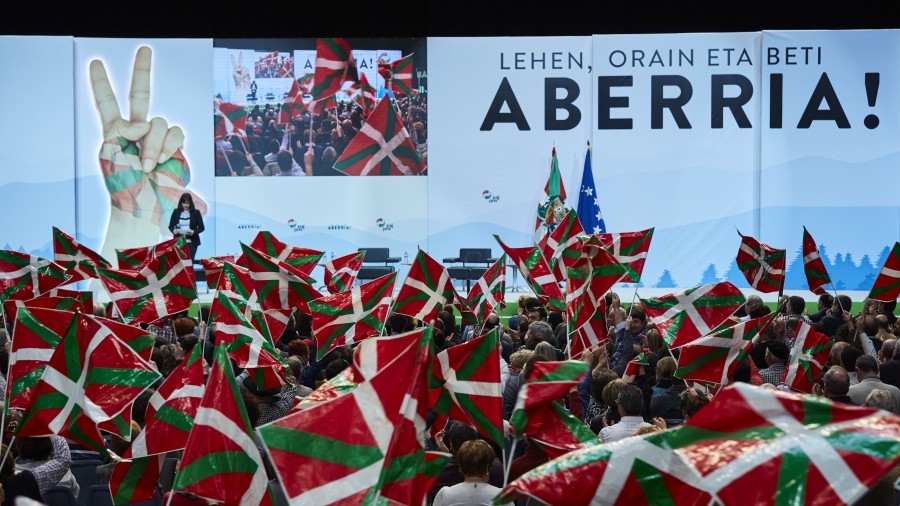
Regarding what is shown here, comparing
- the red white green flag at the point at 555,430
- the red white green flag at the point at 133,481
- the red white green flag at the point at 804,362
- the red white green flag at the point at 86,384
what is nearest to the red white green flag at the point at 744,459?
the red white green flag at the point at 555,430

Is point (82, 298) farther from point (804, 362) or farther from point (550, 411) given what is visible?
point (550, 411)

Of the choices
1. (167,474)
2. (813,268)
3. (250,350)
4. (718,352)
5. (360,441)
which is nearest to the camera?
(360,441)

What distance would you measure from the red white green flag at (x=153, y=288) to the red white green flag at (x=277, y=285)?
0.65 meters

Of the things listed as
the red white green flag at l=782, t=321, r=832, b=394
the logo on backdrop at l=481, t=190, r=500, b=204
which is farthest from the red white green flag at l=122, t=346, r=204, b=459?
the logo on backdrop at l=481, t=190, r=500, b=204

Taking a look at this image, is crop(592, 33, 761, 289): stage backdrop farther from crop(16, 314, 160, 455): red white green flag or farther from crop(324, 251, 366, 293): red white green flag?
crop(16, 314, 160, 455): red white green flag

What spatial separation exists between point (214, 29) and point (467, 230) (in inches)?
250

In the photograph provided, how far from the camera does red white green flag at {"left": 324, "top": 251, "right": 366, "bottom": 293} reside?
1275cm

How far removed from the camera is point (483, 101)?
21281 millimetres

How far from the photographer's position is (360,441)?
419 cm

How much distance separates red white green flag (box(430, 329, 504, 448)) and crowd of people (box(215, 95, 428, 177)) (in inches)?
607

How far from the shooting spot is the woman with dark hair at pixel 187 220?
20109 millimetres

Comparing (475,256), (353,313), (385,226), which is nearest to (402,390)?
(353,313)

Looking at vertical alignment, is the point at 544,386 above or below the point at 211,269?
below

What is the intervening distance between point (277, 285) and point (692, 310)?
426 centimetres
